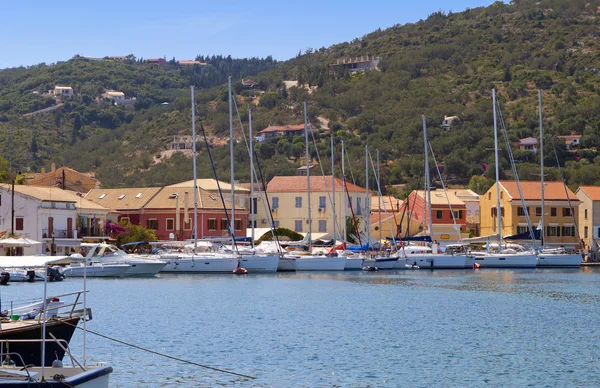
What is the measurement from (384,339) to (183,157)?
11695 centimetres

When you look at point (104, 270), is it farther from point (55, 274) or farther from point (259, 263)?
point (259, 263)

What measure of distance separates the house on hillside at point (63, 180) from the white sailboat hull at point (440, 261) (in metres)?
42.3

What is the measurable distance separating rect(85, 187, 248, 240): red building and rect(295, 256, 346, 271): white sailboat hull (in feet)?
60.9

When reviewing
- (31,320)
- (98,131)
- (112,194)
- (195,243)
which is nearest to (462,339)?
(31,320)

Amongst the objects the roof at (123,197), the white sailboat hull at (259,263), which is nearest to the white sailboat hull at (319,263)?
the white sailboat hull at (259,263)

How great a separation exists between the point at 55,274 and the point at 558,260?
133 feet

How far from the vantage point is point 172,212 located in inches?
3644

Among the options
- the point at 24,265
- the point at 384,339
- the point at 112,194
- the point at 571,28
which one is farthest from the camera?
the point at 571,28

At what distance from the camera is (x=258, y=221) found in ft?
340

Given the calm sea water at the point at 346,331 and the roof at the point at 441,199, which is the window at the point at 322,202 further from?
the calm sea water at the point at 346,331

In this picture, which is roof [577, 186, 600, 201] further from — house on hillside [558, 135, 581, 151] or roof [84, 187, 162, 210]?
roof [84, 187, 162, 210]

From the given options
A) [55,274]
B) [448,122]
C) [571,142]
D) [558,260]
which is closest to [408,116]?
[448,122]

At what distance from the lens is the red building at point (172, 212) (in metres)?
92.2

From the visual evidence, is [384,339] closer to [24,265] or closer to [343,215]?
[24,265]
